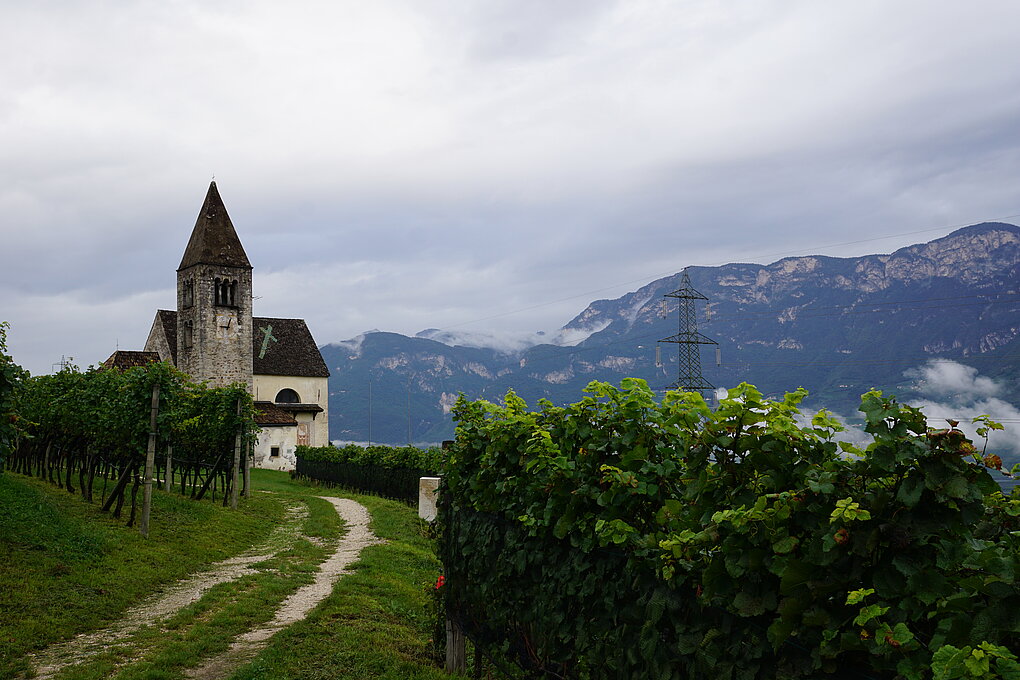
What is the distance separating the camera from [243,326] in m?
58.4

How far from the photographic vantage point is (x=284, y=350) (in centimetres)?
6706

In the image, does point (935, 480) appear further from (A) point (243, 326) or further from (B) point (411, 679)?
(A) point (243, 326)

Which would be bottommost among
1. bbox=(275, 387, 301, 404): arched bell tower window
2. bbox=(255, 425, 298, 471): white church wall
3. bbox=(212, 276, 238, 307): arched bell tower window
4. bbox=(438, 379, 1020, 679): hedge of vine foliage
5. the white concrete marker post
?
bbox=(255, 425, 298, 471): white church wall

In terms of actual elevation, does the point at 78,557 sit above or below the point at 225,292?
below

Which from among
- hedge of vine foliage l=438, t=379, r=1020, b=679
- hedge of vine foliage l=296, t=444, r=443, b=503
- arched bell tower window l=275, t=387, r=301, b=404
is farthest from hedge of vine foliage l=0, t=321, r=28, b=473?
arched bell tower window l=275, t=387, r=301, b=404

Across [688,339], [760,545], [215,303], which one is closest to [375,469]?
[688,339]

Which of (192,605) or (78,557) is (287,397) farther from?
(192,605)

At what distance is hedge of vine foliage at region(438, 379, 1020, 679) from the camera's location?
8.52ft

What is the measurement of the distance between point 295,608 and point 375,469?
2253cm

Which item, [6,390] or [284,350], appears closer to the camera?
[6,390]

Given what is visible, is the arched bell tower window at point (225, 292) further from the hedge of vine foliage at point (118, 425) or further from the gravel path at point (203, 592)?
the gravel path at point (203, 592)

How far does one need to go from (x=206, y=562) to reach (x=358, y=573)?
3318 mm

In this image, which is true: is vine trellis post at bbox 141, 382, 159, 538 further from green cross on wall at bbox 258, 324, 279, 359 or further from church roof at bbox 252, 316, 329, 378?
green cross on wall at bbox 258, 324, 279, 359

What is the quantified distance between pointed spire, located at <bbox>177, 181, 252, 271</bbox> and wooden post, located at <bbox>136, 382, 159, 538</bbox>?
144 ft
